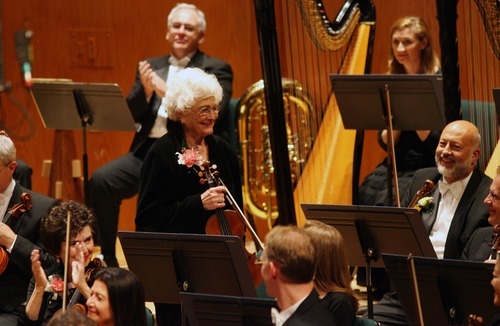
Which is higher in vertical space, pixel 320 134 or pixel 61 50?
pixel 61 50

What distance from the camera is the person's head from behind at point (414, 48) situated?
244 inches

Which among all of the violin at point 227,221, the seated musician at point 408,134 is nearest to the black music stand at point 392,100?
the seated musician at point 408,134

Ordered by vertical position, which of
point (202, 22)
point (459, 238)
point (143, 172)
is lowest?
point (459, 238)

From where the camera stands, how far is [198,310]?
3.40 m

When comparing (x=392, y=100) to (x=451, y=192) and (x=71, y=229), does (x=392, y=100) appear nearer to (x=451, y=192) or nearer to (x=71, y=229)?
(x=451, y=192)

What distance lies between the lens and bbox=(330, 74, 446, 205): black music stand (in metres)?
5.20

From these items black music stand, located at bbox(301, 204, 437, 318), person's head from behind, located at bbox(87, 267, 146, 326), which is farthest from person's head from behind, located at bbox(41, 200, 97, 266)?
black music stand, located at bbox(301, 204, 437, 318)

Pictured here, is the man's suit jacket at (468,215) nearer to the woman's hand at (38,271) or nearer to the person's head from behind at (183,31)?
the woman's hand at (38,271)

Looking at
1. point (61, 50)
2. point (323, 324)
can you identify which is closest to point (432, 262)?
point (323, 324)

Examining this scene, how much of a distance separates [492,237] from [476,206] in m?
0.35

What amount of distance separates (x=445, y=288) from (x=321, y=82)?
→ 2451 millimetres

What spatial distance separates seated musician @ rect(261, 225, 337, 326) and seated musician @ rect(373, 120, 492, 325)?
1739mm

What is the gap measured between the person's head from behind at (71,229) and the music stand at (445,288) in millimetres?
1185

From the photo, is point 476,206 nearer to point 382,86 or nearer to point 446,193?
point 446,193
